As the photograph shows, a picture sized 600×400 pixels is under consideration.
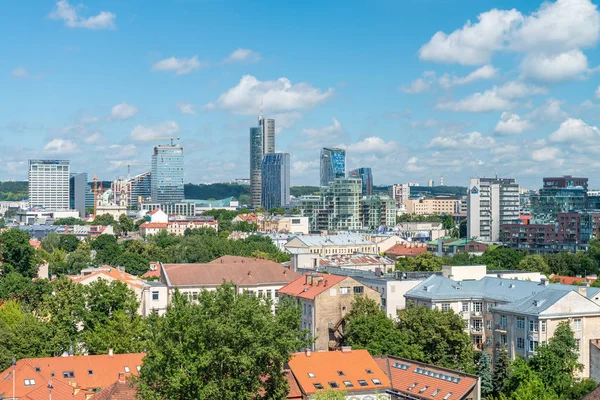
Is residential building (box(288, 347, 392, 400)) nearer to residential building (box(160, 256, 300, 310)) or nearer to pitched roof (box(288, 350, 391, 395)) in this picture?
pitched roof (box(288, 350, 391, 395))

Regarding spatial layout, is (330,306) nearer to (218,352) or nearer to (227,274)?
(227,274)

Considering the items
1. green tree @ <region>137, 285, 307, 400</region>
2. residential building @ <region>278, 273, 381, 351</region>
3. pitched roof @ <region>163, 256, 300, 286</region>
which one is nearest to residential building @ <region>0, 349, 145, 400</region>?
green tree @ <region>137, 285, 307, 400</region>

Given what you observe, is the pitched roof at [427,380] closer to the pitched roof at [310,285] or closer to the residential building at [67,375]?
the residential building at [67,375]

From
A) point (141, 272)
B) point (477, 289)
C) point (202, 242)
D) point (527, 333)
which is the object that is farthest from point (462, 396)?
point (202, 242)

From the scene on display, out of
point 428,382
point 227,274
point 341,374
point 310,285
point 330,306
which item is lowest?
point 428,382

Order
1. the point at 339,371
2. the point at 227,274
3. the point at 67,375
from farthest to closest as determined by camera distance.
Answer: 1. the point at 227,274
2. the point at 339,371
3. the point at 67,375

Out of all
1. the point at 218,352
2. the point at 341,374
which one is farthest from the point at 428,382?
the point at 218,352

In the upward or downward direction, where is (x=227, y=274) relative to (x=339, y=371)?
upward
